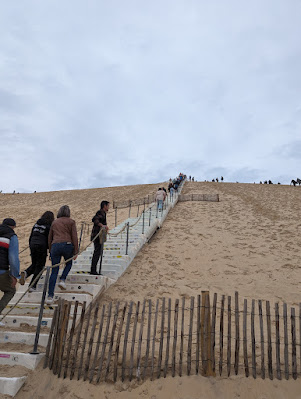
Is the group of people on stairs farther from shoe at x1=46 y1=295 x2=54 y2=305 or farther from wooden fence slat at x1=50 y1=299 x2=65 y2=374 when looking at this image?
wooden fence slat at x1=50 y1=299 x2=65 y2=374

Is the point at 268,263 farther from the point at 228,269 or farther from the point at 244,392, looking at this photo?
the point at 244,392

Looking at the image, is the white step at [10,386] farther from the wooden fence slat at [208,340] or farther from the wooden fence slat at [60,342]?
the wooden fence slat at [208,340]

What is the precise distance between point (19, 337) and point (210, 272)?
4.77 meters

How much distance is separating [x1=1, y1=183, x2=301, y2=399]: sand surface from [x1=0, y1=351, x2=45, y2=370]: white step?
13cm

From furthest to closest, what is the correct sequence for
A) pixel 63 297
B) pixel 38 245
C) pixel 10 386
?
pixel 38 245
pixel 63 297
pixel 10 386

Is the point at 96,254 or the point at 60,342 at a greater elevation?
the point at 96,254

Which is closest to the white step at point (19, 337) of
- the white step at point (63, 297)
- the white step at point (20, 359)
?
the white step at point (20, 359)

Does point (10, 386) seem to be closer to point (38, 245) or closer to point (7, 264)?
point (7, 264)

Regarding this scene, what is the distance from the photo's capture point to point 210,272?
725 cm

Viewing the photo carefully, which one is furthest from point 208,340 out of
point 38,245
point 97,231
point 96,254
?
point 97,231

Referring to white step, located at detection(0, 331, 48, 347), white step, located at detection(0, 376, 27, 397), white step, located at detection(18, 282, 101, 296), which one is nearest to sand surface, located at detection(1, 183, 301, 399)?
white step, located at detection(0, 376, 27, 397)

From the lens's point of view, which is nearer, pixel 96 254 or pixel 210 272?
pixel 96 254

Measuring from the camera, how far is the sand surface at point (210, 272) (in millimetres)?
3115

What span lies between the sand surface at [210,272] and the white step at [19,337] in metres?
0.45
